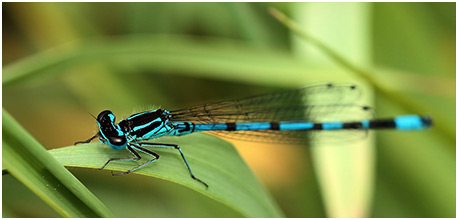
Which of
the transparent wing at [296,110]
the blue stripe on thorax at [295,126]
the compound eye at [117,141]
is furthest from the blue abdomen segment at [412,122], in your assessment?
the compound eye at [117,141]

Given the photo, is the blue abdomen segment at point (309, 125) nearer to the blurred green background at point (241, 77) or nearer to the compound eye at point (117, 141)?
the blurred green background at point (241, 77)

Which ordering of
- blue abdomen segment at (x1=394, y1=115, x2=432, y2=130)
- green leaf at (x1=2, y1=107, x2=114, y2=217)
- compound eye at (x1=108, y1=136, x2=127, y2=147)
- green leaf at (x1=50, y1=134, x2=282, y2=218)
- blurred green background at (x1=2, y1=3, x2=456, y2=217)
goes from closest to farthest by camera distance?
green leaf at (x1=2, y1=107, x2=114, y2=217) → green leaf at (x1=50, y1=134, x2=282, y2=218) → compound eye at (x1=108, y1=136, x2=127, y2=147) → blue abdomen segment at (x1=394, y1=115, x2=432, y2=130) → blurred green background at (x1=2, y1=3, x2=456, y2=217)

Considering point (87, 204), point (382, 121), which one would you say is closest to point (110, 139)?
point (87, 204)

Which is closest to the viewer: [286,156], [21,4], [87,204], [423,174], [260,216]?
[87,204]

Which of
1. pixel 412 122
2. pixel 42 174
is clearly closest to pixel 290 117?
pixel 412 122

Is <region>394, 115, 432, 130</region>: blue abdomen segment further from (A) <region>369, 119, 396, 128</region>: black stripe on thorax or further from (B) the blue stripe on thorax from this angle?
(B) the blue stripe on thorax

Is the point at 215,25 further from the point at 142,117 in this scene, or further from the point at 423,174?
the point at 423,174

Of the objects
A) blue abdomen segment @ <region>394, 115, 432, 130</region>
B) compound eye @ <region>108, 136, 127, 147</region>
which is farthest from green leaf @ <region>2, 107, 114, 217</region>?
blue abdomen segment @ <region>394, 115, 432, 130</region>
